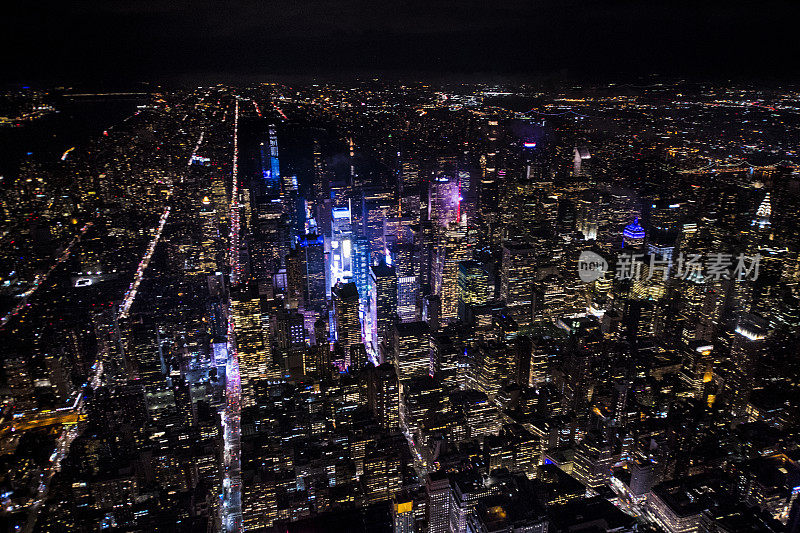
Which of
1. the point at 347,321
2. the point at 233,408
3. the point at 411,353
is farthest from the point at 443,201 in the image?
the point at 233,408

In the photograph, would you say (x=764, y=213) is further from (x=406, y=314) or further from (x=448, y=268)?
(x=406, y=314)

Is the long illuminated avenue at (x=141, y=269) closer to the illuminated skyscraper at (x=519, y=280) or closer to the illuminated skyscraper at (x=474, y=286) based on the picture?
the illuminated skyscraper at (x=474, y=286)

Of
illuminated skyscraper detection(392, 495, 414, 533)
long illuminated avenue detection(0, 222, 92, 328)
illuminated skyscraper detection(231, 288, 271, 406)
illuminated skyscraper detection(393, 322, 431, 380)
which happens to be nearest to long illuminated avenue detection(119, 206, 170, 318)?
long illuminated avenue detection(0, 222, 92, 328)

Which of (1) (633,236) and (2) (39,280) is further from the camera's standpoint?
(1) (633,236)

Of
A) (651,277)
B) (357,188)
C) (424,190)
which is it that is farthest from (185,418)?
(651,277)

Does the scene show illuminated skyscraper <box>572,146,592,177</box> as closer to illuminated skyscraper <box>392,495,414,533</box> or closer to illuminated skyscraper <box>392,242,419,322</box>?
illuminated skyscraper <box>392,242,419,322</box>

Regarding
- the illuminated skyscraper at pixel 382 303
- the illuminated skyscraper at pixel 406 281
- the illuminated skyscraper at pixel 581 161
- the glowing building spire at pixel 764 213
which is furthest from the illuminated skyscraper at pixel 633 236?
the illuminated skyscraper at pixel 382 303
